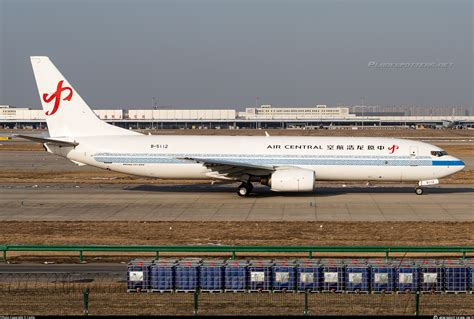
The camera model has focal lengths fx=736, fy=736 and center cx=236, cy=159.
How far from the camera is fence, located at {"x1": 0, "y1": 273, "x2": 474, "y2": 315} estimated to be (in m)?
19.7

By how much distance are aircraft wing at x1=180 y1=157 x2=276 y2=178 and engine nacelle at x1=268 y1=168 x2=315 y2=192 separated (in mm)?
933

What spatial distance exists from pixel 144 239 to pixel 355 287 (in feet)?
45.1

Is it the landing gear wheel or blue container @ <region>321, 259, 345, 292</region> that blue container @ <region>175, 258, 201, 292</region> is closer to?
blue container @ <region>321, 259, 345, 292</region>

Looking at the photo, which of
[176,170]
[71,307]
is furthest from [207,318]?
[176,170]

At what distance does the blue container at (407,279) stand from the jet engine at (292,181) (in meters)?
23.0

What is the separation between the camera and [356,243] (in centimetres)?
3288

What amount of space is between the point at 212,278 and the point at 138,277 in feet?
7.58

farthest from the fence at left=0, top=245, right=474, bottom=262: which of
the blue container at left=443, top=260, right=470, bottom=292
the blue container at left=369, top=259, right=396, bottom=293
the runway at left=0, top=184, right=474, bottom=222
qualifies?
the runway at left=0, top=184, right=474, bottom=222

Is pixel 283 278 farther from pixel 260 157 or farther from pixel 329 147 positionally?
pixel 329 147

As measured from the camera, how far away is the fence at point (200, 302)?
1967 cm

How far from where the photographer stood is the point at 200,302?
2125 centimetres

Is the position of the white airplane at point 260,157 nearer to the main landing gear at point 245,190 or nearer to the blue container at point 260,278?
the main landing gear at point 245,190

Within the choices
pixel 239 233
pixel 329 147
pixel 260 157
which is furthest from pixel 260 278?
pixel 329 147

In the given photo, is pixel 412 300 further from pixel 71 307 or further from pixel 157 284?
pixel 71 307
